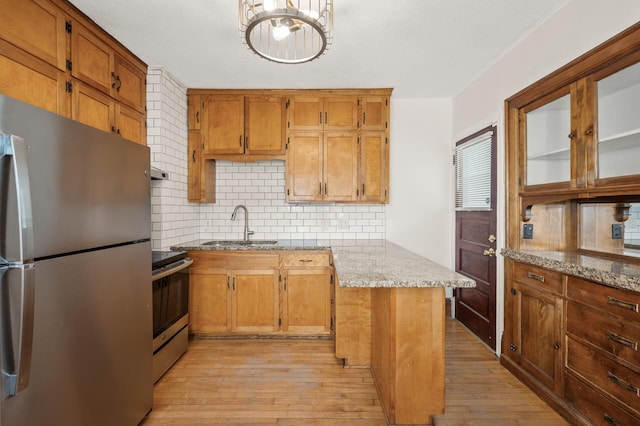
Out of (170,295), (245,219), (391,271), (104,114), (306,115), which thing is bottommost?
(170,295)

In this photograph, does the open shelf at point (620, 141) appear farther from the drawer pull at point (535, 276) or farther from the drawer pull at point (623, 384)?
the drawer pull at point (623, 384)

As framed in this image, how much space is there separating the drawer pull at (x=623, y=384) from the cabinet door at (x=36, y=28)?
3616mm

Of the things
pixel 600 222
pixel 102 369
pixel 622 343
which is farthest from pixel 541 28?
pixel 102 369

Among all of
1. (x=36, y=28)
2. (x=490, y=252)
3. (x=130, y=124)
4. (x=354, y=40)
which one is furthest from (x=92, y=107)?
(x=490, y=252)

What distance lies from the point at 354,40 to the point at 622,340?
8.08 ft

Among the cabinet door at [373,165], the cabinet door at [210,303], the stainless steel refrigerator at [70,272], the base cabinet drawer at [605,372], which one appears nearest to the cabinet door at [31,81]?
the stainless steel refrigerator at [70,272]

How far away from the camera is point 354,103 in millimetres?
3193

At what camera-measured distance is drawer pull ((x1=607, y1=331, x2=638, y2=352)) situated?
1.41m

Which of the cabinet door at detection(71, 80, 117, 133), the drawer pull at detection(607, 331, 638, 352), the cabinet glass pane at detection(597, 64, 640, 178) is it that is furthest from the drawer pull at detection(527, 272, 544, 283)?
the cabinet door at detection(71, 80, 117, 133)

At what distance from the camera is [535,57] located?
2148mm

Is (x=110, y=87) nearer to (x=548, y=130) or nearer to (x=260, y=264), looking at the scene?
(x=260, y=264)

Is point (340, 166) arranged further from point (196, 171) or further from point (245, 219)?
point (196, 171)

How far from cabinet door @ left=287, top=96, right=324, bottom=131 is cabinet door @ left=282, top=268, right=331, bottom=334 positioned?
5.04ft

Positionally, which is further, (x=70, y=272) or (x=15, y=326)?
(x=70, y=272)
